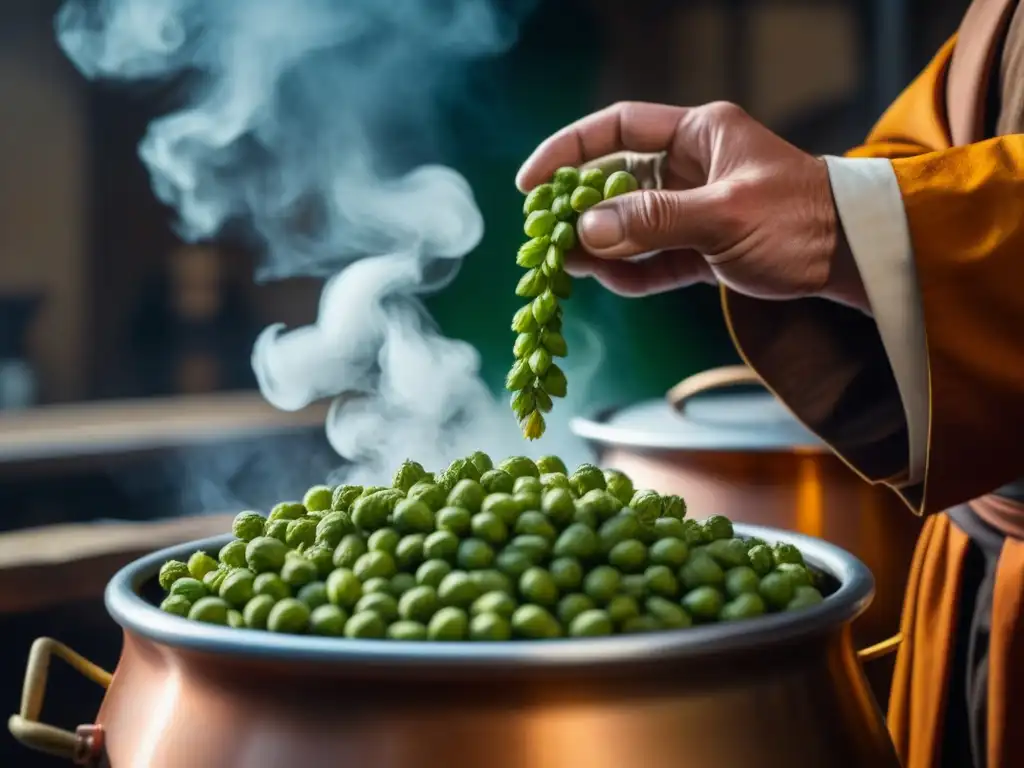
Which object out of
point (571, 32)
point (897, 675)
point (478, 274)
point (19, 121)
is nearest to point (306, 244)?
point (478, 274)

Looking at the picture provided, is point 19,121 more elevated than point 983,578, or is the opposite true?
point 19,121

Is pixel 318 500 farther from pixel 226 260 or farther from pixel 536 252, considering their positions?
pixel 226 260

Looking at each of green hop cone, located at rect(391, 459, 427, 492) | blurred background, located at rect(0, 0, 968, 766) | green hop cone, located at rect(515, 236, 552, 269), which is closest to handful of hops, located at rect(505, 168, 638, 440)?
green hop cone, located at rect(515, 236, 552, 269)

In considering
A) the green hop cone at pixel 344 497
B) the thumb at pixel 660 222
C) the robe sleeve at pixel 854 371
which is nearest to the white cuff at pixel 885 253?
the robe sleeve at pixel 854 371

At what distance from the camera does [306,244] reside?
3822mm

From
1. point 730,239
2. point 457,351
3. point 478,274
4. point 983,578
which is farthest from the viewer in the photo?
point 478,274

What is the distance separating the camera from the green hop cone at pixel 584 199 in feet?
4.30

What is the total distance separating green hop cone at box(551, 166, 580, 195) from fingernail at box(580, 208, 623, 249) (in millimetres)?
100

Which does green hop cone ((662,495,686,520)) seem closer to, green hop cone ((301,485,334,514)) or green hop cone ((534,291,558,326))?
green hop cone ((534,291,558,326))

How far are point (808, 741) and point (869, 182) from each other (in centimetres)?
64

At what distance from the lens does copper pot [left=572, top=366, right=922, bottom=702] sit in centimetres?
173

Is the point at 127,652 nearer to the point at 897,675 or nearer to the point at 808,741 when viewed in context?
the point at 808,741

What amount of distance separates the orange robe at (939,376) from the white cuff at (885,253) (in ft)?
0.07

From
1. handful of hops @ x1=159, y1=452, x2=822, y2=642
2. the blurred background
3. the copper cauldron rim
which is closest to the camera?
the copper cauldron rim
